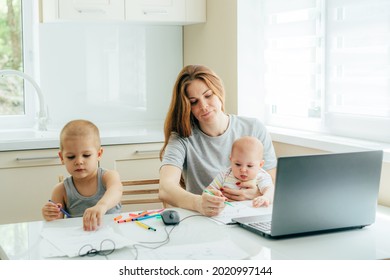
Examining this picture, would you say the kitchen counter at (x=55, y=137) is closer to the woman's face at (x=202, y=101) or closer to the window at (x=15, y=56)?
the window at (x=15, y=56)

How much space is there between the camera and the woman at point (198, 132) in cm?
245

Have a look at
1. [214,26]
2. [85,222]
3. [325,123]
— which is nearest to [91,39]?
[214,26]

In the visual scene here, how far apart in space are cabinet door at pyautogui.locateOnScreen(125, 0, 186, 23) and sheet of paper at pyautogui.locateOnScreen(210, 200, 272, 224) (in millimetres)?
1762

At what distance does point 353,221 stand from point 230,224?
0.37 m

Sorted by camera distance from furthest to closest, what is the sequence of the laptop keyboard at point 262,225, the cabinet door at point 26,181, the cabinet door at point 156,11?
the cabinet door at point 156,11 < the cabinet door at point 26,181 < the laptop keyboard at point 262,225

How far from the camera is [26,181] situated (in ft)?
10.3

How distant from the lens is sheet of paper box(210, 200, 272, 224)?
1.95 metres

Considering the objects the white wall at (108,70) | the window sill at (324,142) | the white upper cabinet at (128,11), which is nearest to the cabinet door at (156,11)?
the white upper cabinet at (128,11)

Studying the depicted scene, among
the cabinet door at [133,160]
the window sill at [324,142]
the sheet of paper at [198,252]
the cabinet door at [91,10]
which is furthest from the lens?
the cabinet door at [91,10]

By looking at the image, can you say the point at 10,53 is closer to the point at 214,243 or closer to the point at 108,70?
the point at 108,70

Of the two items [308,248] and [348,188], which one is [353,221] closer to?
[348,188]

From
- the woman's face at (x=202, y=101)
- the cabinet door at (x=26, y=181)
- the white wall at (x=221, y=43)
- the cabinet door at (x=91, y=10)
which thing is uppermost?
the cabinet door at (x=91, y=10)

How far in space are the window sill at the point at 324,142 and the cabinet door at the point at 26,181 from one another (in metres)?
1.17

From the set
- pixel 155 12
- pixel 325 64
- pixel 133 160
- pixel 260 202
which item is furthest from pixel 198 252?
pixel 155 12
